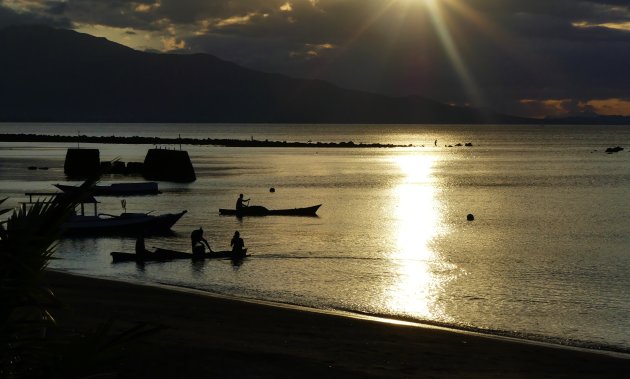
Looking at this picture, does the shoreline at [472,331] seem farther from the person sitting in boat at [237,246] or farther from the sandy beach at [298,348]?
the person sitting in boat at [237,246]

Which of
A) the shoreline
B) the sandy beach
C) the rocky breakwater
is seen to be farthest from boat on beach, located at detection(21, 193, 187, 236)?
the rocky breakwater

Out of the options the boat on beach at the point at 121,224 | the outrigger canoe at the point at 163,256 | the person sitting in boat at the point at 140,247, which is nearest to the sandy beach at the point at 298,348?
the person sitting in boat at the point at 140,247

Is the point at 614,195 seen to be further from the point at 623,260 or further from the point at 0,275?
the point at 0,275

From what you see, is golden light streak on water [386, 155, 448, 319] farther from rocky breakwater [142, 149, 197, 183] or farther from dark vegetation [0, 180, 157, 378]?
rocky breakwater [142, 149, 197, 183]

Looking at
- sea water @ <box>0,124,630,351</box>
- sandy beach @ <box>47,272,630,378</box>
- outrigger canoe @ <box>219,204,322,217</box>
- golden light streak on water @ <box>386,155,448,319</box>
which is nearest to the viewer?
sandy beach @ <box>47,272,630,378</box>

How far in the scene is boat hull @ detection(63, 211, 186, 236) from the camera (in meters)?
42.0

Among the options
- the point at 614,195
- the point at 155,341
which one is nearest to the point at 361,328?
the point at 155,341

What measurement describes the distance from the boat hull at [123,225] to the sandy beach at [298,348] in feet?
67.1

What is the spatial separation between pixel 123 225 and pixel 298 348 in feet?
95.0

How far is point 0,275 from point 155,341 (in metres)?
11.1

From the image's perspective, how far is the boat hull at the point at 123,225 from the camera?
4203 cm

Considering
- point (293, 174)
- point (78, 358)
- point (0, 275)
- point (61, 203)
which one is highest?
point (61, 203)

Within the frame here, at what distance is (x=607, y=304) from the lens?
25.6m

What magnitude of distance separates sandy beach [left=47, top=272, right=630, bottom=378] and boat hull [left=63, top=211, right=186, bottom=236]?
2046cm
